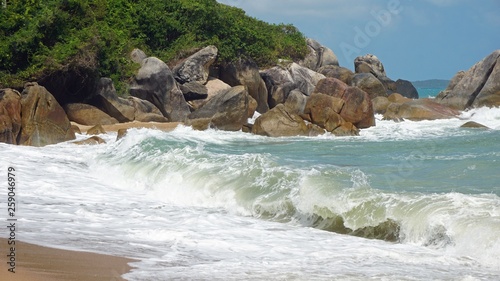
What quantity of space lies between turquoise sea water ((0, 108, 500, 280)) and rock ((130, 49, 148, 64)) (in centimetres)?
1205

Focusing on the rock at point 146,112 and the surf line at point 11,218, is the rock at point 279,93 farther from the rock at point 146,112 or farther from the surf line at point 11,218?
the surf line at point 11,218

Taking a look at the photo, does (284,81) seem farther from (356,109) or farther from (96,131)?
(96,131)

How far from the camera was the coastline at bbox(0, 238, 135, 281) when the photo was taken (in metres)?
6.12

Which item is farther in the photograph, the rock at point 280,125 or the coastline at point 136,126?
the coastline at point 136,126

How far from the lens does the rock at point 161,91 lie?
26.7m

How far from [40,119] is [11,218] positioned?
406 inches

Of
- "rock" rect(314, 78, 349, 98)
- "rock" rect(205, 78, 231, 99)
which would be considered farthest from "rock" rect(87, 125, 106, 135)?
"rock" rect(205, 78, 231, 99)

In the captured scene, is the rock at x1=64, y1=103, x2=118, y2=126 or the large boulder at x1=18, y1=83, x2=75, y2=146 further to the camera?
the rock at x1=64, y1=103, x2=118, y2=126

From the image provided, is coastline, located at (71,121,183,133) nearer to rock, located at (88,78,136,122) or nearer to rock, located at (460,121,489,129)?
rock, located at (88,78,136,122)

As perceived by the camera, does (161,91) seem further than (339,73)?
No

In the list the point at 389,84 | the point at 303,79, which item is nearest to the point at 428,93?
the point at 389,84

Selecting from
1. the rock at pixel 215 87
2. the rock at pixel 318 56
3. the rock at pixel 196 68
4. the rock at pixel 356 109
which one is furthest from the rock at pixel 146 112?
the rock at pixel 318 56

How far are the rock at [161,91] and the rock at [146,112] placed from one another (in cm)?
45

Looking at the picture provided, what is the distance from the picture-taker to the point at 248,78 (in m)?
31.0
